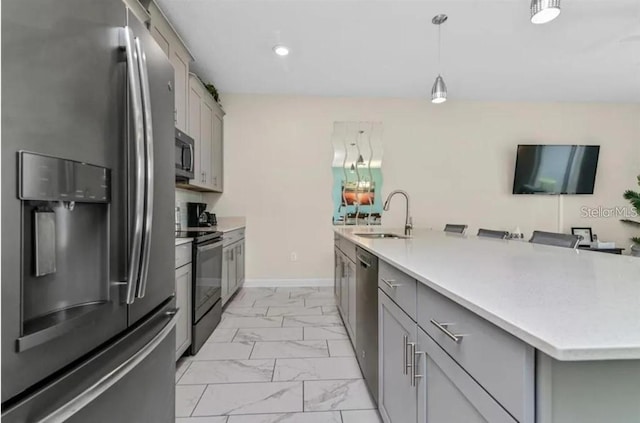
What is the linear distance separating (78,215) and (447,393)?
107 centimetres

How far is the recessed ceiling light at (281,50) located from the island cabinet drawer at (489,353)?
3.17 meters

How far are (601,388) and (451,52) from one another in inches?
146

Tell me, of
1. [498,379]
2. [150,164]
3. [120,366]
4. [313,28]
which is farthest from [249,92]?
[498,379]

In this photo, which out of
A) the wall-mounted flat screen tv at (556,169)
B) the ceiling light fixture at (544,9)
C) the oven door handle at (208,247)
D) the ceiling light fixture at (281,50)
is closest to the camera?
the ceiling light fixture at (544,9)

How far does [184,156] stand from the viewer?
2.84m

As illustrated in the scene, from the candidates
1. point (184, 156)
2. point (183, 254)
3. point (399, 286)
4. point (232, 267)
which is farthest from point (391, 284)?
point (232, 267)

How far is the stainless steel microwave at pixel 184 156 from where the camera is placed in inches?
107

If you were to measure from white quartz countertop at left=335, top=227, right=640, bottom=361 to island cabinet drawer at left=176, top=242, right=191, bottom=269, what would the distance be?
56.3 inches

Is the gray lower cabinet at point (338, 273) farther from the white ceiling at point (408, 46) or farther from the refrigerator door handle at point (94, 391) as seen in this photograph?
the refrigerator door handle at point (94, 391)

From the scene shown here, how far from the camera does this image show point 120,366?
2.79 feet

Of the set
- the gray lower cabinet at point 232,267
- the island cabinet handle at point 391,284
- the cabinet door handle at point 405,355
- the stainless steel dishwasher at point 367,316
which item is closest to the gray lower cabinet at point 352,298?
the stainless steel dishwasher at point 367,316

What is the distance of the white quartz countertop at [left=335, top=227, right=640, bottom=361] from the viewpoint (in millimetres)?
552

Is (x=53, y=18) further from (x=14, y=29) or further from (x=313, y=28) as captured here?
(x=313, y=28)

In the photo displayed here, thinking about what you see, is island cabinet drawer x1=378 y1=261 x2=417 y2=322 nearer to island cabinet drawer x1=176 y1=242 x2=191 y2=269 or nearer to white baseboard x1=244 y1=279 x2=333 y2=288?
island cabinet drawer x1=176 y1=242 x2=191 y2=269
